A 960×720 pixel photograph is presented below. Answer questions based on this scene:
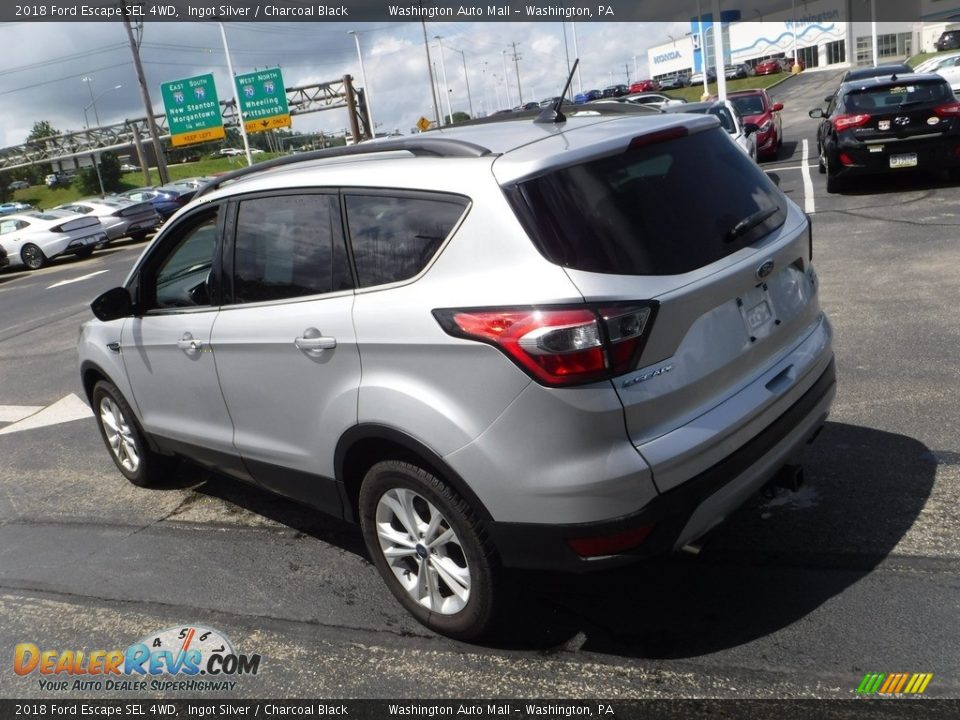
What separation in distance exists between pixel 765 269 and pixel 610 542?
118cm

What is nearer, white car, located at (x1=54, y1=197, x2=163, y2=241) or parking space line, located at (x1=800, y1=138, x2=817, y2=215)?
parking space line, located at (x1=800, y1=138, x2=817, y2=215)

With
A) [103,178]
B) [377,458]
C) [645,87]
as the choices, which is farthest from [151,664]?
[103,178]

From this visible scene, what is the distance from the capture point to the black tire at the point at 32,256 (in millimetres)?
23281

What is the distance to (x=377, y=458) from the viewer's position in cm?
329

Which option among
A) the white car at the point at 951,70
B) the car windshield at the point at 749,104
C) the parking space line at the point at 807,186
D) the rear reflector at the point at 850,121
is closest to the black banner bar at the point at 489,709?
the parking space line at the point at 807,186

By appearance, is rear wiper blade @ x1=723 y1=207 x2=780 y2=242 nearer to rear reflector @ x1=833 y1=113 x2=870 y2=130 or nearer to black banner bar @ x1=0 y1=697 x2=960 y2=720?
black banner bar @ x1=0 y1=697 x2=960 y2=720

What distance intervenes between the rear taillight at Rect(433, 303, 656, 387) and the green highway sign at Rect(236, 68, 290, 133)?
4511 cm

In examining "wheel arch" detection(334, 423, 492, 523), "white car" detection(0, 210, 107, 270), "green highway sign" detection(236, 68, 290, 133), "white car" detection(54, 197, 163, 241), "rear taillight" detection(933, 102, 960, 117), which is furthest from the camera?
"green highway sign" detection(236, 68, 290, 133)

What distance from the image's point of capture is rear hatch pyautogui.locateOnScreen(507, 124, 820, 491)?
2729 millimetres

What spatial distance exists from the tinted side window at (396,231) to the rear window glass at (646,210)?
318 mm

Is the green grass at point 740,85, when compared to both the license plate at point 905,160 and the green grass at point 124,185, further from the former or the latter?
the license plate at point 905,160

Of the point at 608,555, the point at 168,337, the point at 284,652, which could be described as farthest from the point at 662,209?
the point at 168,337

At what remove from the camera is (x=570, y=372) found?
2.65 m
